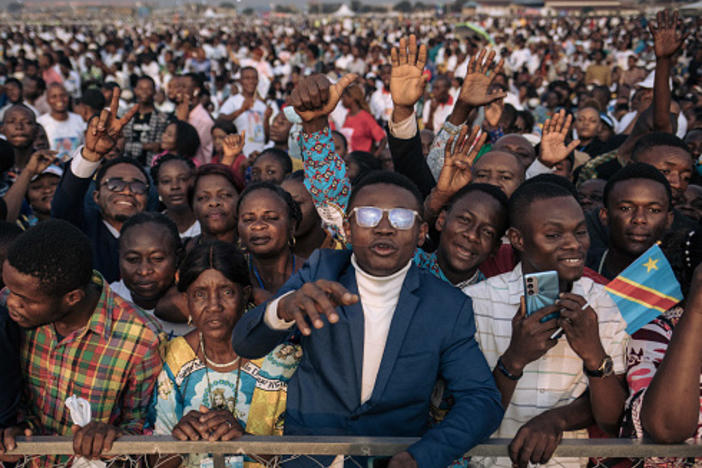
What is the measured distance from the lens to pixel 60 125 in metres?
7.18

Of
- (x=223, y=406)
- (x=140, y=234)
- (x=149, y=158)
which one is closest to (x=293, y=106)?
(x=140, y=234)

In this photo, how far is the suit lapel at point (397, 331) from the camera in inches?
76.8

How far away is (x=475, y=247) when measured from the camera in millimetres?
2744

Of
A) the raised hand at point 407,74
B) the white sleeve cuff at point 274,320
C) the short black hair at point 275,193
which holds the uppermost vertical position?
the raised hand at point 407,74

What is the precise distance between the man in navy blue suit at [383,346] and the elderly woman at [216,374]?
10.9 inches

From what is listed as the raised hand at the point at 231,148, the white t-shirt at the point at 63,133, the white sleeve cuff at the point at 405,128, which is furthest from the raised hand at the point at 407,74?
the white t-shirt at the point at 63,133

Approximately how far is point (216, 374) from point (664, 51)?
3.95 m

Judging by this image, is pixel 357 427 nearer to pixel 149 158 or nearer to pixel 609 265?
pixel 609 265

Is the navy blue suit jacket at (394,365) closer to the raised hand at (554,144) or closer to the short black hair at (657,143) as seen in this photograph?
the raised hand at (554,144)

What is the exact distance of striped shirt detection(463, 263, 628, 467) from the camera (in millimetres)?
2152

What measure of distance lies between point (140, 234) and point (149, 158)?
3.86 metres

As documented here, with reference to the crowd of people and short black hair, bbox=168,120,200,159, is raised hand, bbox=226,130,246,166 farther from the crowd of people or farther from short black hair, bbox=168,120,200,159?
short black hair, bbox=168,120,200,159

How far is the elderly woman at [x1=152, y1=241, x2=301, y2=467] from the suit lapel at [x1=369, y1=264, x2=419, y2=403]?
0.53 m

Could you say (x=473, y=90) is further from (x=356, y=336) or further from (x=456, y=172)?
(x=356, y=336)
